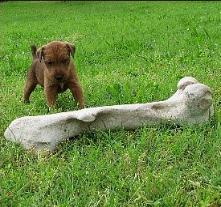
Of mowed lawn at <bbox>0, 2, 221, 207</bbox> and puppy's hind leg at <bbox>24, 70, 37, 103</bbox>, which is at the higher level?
mowed lawn at <bbox>0, 2, 221, 207</bbox>

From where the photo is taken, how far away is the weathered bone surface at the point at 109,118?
4.50 meters

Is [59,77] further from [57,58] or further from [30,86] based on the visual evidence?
[30,86]

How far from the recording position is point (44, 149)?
173 inches

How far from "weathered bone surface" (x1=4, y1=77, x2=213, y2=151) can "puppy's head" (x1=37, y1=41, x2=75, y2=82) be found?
44.0 inches

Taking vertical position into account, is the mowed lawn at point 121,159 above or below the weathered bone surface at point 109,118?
below

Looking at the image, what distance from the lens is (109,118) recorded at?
15.5ft

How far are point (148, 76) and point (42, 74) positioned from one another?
1590 millimetres

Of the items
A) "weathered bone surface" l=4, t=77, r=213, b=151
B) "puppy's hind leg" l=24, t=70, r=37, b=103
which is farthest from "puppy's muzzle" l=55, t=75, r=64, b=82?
"weathered bone surface" l=4, t=77, r=213, b=151

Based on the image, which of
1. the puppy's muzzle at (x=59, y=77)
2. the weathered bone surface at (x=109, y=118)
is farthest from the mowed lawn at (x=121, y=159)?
the puppy's muzzle at (x=59, y=77)

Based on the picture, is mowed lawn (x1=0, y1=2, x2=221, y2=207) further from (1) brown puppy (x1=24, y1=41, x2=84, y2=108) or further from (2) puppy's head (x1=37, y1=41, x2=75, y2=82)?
(2) puppy's head (x1=37, y1=41, x2=75, y2=82)

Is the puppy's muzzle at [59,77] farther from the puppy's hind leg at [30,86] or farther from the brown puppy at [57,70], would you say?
the puppy's hind leg at [30,86]

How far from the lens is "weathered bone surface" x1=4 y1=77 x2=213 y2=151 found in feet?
14.8

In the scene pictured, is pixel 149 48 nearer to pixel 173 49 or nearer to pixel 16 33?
pixel 173 49

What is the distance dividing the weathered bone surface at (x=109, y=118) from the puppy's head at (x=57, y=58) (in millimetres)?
1118
